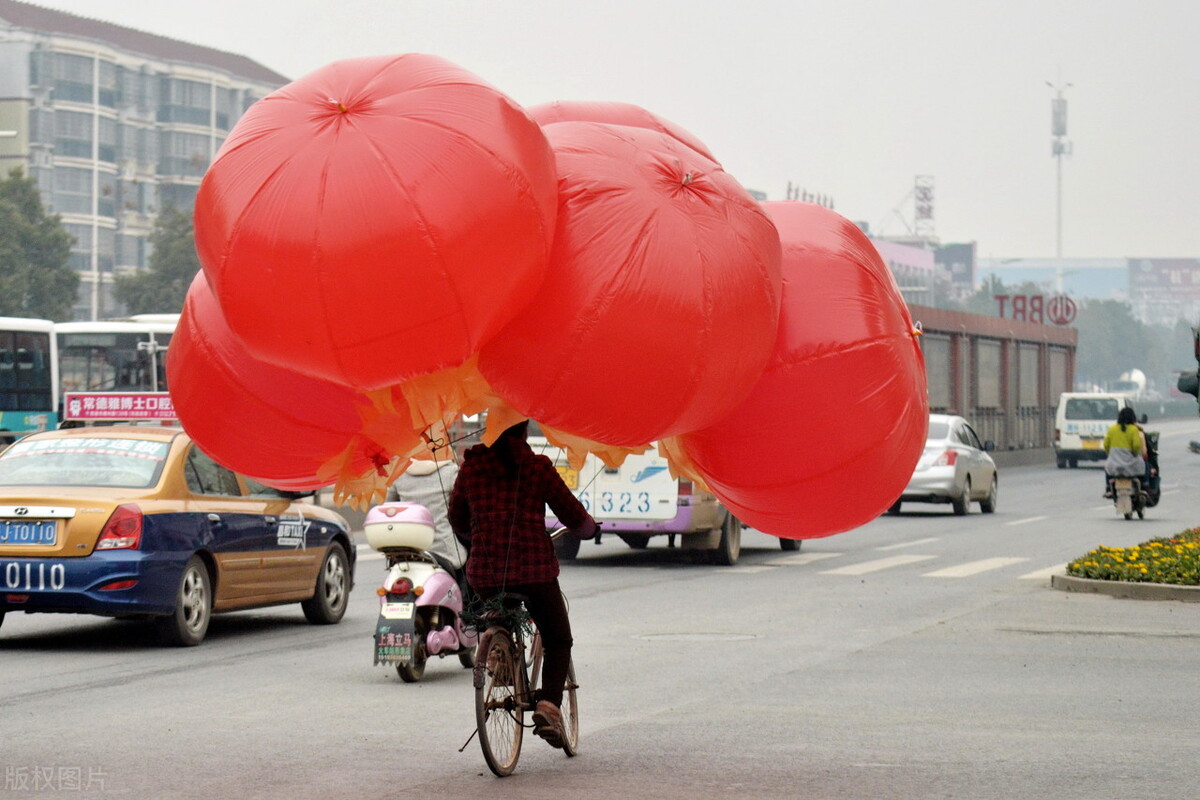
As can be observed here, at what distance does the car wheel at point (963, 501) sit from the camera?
31.1 metres

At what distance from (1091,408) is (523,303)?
176 feet

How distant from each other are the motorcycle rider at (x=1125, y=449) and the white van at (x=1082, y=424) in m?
27.0

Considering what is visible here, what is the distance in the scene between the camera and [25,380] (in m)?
39.8

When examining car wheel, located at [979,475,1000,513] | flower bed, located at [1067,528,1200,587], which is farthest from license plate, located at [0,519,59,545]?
car wheel, located at [979,475,1000,513]

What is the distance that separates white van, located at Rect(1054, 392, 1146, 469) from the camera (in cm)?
5597

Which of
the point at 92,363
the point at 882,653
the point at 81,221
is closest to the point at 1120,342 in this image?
the point at 81,221

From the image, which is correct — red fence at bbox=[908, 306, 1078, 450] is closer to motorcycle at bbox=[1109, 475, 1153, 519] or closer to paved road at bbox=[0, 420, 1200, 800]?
motorcycle at bbox=[1109, 475, 1153, 519]

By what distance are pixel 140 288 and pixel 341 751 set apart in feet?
261

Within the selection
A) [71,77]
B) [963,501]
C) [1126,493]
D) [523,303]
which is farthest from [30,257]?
[523,303]

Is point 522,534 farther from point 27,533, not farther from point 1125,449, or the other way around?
point 1125,449

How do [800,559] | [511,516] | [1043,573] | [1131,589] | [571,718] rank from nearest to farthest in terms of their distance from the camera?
[511,516] < [571,718] < [1131,589] < [1043,573] < [800,559]

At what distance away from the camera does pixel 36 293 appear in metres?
76.0

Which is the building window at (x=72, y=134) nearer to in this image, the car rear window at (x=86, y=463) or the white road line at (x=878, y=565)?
the white road line at (x=878, y=565)

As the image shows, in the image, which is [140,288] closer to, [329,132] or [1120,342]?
[329,132]
